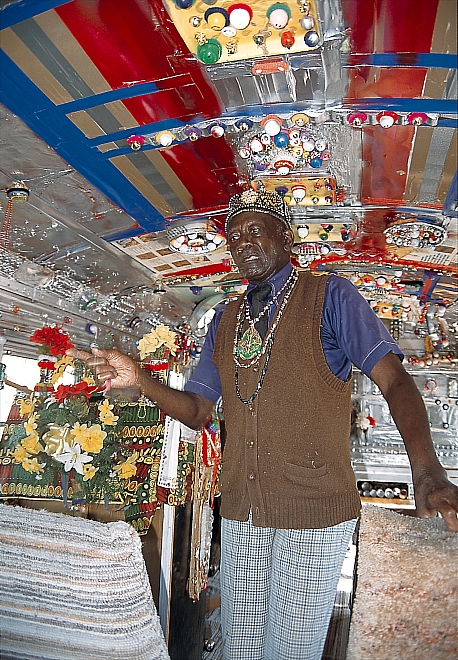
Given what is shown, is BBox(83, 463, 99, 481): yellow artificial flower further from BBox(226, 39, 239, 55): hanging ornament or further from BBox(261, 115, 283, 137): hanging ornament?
BBox(226, 39, 239, 55): hanging ornament

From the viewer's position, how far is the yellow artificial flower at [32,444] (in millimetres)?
2658

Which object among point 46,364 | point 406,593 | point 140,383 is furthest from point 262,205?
point 46,364

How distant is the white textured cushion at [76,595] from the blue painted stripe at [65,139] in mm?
1164

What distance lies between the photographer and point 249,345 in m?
1.66

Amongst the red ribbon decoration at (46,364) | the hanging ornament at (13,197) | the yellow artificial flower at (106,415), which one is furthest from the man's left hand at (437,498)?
the red ribbon decoration at (46,364)

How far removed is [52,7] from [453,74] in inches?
38.2

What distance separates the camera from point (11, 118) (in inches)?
66.9

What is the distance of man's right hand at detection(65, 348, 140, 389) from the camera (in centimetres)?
162

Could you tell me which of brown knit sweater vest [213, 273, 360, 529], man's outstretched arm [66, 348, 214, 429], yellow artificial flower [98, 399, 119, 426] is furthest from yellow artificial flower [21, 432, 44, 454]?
brown knit sweater vest [213, 273, 360, 529]

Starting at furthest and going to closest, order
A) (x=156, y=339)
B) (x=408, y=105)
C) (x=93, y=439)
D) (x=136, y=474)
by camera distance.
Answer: (x=136, y=474), (x=156, y=339), (x=93, y=439), (x=408, y=105)

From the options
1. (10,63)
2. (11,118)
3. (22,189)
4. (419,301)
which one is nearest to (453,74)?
(10,63)

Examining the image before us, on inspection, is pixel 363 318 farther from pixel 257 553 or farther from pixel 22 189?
pixel 22 189

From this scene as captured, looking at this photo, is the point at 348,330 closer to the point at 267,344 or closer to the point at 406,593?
the point at 267,344

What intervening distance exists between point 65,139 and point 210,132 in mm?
476
